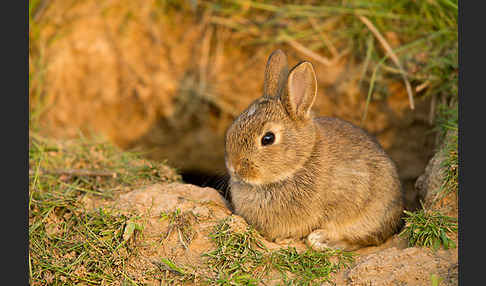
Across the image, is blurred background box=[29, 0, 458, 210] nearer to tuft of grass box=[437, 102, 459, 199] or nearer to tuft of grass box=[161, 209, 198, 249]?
tuft of grass box=[437, 102, 459, 199]

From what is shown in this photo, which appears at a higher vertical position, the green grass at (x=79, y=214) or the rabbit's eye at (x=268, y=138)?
the rabbit's eye at (x=268, y=138)

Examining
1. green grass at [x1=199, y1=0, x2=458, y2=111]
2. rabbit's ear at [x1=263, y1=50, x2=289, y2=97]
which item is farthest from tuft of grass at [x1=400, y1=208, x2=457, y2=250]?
green grass at [x1=199, y1=0, x2=458, y2=111]

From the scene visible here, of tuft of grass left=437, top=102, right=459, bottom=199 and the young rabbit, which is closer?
the young rabbit

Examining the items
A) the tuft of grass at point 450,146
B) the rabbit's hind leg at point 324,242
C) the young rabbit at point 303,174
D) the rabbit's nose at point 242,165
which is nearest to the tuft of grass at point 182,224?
the young rabbit at point 303,174

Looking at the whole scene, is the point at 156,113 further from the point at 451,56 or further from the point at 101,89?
the point at 451,56

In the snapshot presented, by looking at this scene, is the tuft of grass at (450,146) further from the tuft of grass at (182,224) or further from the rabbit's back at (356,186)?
the tuft of grass at (182,224)

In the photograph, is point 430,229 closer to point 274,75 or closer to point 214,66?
point 274,75

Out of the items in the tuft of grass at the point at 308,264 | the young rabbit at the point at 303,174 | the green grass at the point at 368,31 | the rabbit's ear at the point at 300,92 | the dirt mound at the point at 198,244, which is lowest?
the tuft of grass at the point at 308,264

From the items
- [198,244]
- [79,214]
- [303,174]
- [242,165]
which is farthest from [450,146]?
[79,214]
